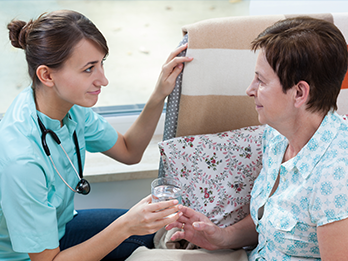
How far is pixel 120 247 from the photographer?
143 cm

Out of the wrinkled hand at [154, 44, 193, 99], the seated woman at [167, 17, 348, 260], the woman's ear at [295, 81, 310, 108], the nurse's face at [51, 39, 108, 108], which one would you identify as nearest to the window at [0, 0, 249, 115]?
the wrinkled hand at [154, 44, 193, 99]

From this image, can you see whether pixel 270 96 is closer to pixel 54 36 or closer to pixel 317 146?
pixel 317 146

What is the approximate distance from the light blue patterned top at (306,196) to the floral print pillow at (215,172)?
165 mm

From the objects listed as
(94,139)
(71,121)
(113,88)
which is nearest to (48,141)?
(71,121)

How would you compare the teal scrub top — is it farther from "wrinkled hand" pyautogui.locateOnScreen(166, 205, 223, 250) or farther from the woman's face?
the woman's face

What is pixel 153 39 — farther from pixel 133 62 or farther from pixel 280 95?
pixel 280 95

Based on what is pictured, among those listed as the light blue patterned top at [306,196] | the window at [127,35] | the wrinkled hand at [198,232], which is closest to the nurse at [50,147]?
the wrinkled hand at [198,232]

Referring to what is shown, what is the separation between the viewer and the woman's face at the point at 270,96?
0.96 m

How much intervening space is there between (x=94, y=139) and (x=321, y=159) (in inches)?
35.1

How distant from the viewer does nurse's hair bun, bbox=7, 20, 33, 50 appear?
111 centimetres

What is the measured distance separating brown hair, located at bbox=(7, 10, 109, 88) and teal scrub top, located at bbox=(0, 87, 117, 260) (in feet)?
0.52

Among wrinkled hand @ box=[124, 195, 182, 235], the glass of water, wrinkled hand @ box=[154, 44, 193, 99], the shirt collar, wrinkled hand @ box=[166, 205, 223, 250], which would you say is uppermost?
wrinkled hand @ box=[154, 44, 193, 99]

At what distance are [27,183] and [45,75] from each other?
337 mm

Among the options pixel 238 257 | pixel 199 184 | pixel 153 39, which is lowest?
pixel 238 257
